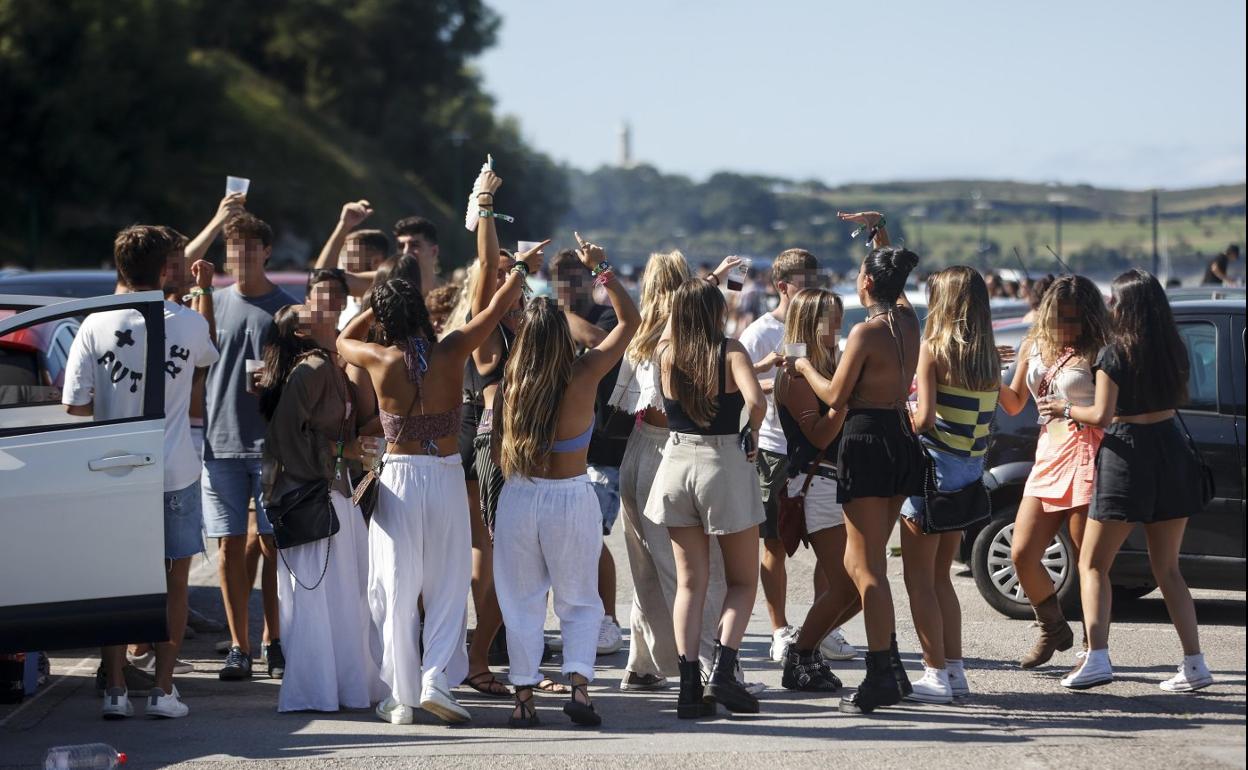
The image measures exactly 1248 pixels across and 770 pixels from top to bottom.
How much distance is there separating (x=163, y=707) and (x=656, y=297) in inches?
108

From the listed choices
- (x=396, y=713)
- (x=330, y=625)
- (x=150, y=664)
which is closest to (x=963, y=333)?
(x=396, y=713)

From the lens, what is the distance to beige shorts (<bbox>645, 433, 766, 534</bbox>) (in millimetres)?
6164

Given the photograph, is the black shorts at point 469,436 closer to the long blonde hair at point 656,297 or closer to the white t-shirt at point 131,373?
the long blonde hair at point 656,297

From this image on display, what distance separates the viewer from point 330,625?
6.46m

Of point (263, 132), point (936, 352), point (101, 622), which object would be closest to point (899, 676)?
point (936, 352)

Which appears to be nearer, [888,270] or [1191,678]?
[888,270]

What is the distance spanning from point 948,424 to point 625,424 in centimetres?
154

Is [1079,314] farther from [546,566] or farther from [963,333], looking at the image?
[546,566]

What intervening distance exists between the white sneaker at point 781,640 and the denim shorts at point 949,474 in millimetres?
1187

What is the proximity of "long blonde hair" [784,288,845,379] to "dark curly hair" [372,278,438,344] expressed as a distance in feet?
5.35

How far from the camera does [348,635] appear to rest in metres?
6.50

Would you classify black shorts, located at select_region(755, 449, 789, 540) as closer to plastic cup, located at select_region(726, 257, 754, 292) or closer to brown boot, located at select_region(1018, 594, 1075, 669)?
plastic cup, located at select_region(726, 257, 754, 292)

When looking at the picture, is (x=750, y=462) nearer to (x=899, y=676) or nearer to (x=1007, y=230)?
(x=899, y=676)

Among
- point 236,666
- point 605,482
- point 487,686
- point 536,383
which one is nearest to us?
point 536,383
